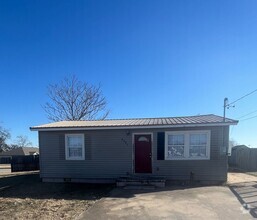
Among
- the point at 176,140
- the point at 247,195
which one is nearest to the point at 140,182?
the point at 176,140

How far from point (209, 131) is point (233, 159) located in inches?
578

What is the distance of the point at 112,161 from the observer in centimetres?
1355

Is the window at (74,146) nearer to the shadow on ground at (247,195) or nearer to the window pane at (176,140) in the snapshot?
the window pane at (176,140)

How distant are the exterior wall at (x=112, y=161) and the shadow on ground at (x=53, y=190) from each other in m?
0.77

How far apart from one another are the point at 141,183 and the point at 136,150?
1.87m

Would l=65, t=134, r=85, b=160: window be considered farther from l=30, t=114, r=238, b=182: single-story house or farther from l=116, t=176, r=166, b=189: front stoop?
l=116, t=176, r=166, b=189: front stoop

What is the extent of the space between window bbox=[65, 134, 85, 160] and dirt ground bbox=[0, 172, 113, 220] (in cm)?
141

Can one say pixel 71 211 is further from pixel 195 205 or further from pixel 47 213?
pixel 195 205

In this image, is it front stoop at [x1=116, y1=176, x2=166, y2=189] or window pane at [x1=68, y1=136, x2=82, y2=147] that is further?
window pane at [x1=68, y1=136, x2=82, y2=147]

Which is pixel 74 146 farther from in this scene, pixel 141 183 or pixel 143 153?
pixel 141 183

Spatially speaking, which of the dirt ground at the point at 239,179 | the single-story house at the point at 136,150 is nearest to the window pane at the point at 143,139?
the single-story house at the point at 136,150

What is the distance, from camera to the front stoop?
11.9 meters

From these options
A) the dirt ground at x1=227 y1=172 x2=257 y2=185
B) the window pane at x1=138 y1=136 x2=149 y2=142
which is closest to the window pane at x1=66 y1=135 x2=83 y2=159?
the window pane at x1=138 y1=136 x2=149 y2=142

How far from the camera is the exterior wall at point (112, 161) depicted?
41.4 ft
